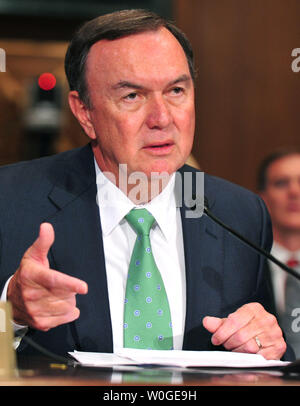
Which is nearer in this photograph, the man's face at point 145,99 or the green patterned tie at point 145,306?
the green patterned tie at point 145,306

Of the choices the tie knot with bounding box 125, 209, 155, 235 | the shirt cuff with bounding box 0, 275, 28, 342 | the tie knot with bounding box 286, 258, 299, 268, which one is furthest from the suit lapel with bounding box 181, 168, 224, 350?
the tie knot with bounding box 286, 258, 299, 268

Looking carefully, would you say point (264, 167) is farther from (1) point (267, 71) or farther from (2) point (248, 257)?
(2) point (248, 257)

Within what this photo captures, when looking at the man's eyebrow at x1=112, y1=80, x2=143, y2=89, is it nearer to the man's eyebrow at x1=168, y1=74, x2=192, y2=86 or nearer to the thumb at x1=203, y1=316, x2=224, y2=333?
the man's eyebrow at x1=168, y1=74, x2=192, y2=86

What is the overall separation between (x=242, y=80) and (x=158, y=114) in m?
1.88

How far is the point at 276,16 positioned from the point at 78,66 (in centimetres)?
190

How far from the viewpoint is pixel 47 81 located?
3283 mm

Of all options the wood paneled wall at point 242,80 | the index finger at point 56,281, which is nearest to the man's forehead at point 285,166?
the wood paneled wall at point 242,80

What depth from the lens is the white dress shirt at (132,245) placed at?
1.46 metres

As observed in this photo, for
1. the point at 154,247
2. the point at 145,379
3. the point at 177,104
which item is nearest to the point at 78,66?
the point at 177,104

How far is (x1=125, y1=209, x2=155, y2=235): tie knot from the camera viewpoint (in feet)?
4.83

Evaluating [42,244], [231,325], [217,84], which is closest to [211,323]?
[231,325]

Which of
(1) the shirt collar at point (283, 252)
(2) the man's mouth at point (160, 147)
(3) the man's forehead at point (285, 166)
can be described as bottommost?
(1) the shirt collar at point (283, 252)

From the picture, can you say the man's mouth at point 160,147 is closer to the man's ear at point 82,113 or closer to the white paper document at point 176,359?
the man's ear at point 82,113

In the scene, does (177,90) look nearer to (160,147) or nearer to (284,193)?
Result: (160,147)
